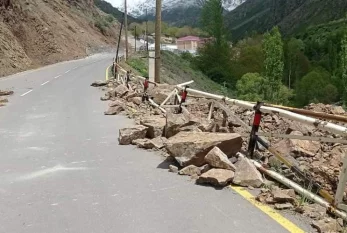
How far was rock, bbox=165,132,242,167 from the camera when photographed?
620cm

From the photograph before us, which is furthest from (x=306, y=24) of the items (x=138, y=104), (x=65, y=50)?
(x=138, y=104)

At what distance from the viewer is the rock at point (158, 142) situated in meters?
7.87

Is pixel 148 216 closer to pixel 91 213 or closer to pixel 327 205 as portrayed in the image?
pixel 91 213

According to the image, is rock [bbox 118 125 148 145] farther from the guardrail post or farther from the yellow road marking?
the yellow road marking

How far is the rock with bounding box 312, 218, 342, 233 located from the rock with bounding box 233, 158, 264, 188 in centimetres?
130

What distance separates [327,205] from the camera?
15.3ft

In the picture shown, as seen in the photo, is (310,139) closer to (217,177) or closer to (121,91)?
(217,177)

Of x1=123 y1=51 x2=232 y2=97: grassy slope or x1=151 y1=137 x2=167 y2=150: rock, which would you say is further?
x1=123 y1=51 x2=232 y2=97: grassy slope

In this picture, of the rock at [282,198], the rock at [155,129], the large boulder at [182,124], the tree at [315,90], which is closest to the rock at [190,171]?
the rock at [282,198]

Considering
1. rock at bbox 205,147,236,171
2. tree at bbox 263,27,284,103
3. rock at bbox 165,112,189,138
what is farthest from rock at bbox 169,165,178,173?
tree at bbox 263,27,284,103

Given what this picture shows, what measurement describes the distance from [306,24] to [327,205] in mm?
202067

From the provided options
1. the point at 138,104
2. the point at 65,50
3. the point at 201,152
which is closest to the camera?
the point at 201,152

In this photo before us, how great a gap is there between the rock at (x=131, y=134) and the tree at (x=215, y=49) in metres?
68.1

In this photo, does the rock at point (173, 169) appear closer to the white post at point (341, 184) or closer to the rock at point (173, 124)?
the rock at point (173, 124)
